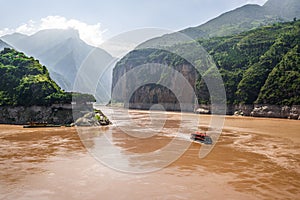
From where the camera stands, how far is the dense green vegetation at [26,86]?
142 feet

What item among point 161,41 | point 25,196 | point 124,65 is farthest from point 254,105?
point 161,41

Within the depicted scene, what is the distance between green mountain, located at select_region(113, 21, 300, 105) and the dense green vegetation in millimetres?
42343

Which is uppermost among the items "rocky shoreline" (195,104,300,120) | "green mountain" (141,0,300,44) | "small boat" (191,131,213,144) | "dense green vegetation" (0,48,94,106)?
"green mountain" (141,0,300,44)

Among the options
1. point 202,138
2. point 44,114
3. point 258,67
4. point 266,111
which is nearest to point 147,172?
point 202,138

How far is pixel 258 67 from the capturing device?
7144 cm

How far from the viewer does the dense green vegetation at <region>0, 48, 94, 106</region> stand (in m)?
43.2

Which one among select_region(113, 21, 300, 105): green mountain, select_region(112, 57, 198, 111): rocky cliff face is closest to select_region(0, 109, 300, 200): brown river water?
select_region(113, 21, 300, 105): green mountain

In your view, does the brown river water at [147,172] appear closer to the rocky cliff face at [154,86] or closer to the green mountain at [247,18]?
the rocky cliff face at [154,86]

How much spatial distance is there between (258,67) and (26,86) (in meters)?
58.1

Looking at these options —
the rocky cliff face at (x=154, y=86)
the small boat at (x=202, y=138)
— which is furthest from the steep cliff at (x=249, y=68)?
the small boat at (x=202, y=138)

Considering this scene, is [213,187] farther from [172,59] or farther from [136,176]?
[172,59]

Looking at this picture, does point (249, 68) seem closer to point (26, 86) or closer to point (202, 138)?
point (202, 138)

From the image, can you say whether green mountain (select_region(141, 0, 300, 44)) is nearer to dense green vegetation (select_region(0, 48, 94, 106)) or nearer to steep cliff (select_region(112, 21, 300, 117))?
steep cliff (select_region(112, 21, 300, 117))

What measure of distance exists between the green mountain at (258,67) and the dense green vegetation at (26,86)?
42343 millimetres
